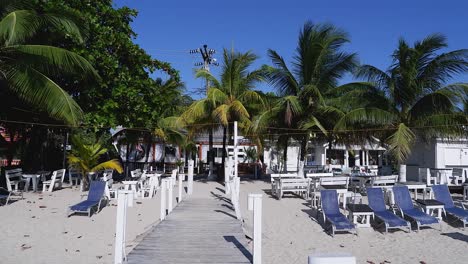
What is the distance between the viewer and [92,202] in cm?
1158

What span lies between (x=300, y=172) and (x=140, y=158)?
14492 millimetres

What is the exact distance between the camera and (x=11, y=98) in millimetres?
17422

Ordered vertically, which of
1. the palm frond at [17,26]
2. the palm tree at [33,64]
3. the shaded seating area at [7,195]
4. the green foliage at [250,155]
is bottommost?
the shaded seating area at [7,195]

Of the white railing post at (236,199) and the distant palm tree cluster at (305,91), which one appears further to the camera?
the distant palm tree cluster at (305,91)

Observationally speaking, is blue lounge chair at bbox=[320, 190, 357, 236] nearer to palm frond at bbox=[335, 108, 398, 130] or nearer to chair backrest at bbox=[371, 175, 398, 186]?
chair backrest at bbox=[371, 175, 398, 186]

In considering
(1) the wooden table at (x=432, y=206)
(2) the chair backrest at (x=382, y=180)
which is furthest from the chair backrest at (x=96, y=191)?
(2) the chair backrest at (x=382, y=180)

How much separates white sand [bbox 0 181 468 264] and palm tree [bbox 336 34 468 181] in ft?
20.3

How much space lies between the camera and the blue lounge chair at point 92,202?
11.0 meters

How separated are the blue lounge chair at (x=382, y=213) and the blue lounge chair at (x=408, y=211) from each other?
34 centimetres

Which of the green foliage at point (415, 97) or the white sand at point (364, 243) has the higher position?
the green foliage at point (415, 97)

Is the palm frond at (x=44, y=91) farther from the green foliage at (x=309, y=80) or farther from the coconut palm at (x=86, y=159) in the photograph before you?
the green foliage at (x=309, y=80)

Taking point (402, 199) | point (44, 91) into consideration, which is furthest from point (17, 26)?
point (402, 199)

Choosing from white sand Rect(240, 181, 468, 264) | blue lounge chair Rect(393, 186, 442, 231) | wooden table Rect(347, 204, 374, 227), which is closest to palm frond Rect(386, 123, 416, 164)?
blue lounge chair Rect(393, 186, 442, 231)

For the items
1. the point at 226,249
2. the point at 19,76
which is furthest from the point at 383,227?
the point at 19,76
